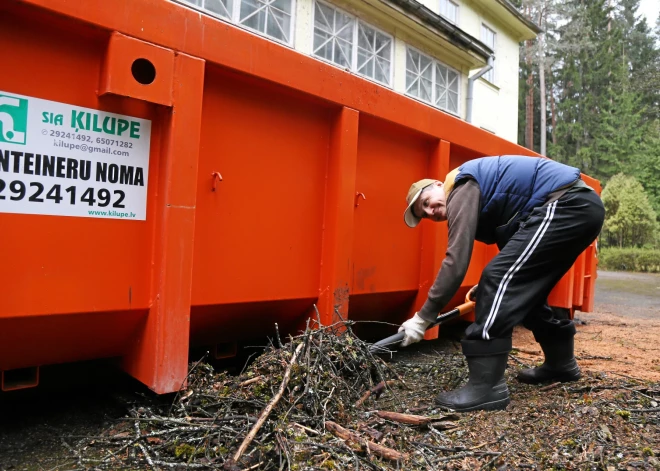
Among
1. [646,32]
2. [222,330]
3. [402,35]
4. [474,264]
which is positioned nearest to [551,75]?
[646,32]

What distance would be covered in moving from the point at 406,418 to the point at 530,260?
0.99m

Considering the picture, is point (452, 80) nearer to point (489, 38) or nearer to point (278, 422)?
point (489, 38)

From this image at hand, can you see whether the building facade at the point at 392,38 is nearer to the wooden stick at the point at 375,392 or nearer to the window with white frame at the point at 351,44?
the window with white frame at the point at 351,44

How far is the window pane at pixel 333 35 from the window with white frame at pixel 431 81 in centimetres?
183

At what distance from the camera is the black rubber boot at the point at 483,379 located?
256 cm

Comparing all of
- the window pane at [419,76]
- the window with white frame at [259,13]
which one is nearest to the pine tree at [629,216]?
the window pane at [419,76]

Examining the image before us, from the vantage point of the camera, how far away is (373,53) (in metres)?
11.4

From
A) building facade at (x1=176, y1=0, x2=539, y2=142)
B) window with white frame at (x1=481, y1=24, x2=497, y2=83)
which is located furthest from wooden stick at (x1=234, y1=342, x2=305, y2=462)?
window with white frame at (x1=481, y1=24, x2=497, y2=83)

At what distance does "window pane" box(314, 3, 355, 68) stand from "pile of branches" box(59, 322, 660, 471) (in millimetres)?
8732

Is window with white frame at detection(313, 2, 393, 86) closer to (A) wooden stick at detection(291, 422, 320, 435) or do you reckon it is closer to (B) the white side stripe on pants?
(B) the white side stripe on pants

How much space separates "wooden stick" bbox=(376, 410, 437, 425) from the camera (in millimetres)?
2314

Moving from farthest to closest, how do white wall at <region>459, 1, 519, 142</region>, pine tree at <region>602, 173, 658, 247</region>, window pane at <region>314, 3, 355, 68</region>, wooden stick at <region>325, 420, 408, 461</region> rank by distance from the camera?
pine tree at <region>602, 173, 658, 247</region> → white wall at <region>459, 1, 519, 142</region> → window pane at <region>314, 3, 355, 68</region> → wooden stick at <region>325, 420, 408, 461</region>

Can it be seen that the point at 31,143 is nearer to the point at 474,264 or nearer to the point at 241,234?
the point at 241,234

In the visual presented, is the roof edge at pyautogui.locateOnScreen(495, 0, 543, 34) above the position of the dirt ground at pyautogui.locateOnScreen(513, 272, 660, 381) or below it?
above
